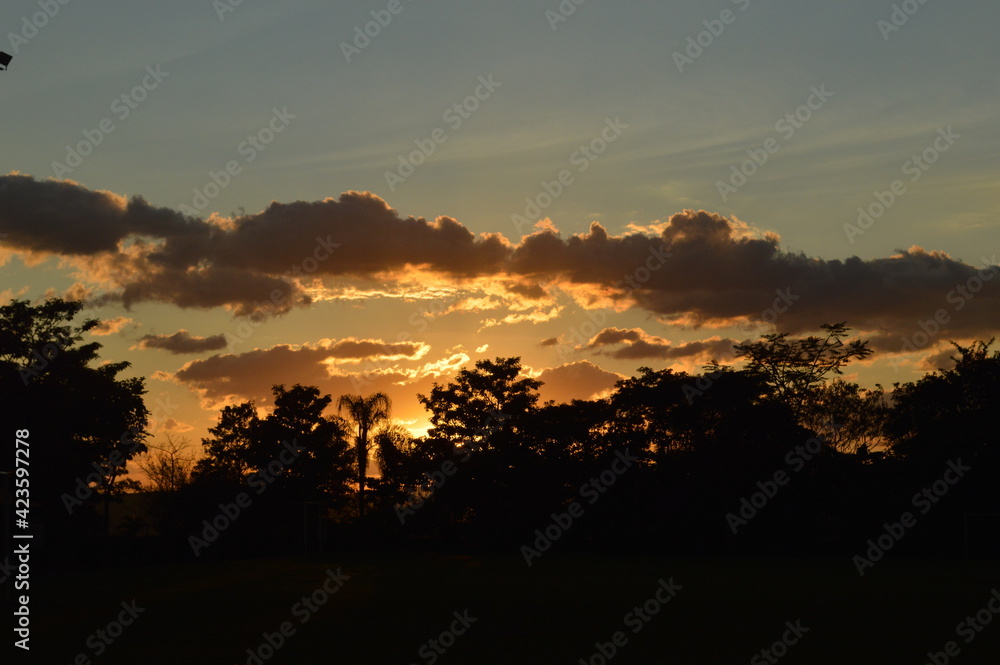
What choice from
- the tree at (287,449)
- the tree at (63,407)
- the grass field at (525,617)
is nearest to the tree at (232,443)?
the tree at (287,449)

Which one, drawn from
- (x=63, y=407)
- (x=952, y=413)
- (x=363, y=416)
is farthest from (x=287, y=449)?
(x=952, y=413)

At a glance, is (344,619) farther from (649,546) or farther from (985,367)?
(985,367)

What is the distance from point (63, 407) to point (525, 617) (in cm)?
2861

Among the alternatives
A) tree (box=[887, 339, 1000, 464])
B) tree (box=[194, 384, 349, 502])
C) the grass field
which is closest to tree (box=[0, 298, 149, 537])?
the grass field

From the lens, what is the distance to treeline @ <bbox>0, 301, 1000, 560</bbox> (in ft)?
145

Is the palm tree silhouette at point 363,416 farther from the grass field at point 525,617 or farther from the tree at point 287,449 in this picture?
the grass field at point 525,617

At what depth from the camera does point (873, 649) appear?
13.5 m

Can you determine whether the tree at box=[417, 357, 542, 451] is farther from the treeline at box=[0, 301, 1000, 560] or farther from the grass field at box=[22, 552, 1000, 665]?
the grass field at box=[22, 552, 1000, 665]

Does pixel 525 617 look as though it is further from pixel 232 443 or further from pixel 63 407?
pixel 232 443

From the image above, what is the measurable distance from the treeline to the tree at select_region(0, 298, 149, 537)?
90mm

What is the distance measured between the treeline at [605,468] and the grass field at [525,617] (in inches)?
538

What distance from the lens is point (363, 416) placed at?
68562 millimetres

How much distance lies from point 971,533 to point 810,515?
7557 mm

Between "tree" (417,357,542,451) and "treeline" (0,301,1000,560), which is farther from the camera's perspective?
"tree" (417,357,542,451)
